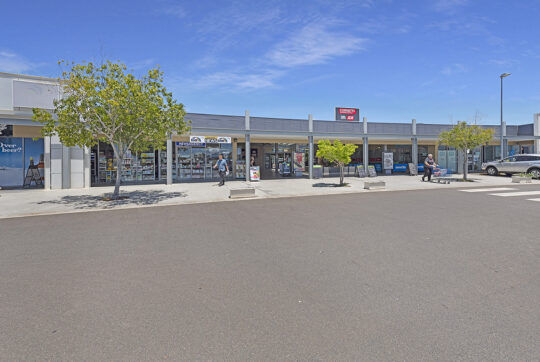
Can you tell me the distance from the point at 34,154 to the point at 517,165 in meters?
30.4

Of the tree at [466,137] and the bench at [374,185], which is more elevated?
the tree at [466,137]

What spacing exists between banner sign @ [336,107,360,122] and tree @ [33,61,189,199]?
14936 millimetres

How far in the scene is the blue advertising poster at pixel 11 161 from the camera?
16.0 metres

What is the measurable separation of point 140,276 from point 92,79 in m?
9.88

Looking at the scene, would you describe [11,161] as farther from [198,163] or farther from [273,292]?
[273,292]

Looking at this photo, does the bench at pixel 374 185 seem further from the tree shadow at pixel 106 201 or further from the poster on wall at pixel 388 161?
the poster on wall at pixel 388 161

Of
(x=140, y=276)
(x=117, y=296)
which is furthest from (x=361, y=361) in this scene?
(x=140, y=276)

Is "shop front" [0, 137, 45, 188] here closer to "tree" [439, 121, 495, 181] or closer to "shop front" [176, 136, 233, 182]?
"shop front" [176, 136, 233, 182]

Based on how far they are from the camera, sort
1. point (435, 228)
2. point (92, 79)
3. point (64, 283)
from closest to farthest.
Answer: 1. point (64, 283)
2. point (435, 228)
3. point (92, 79)

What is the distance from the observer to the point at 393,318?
3002 millimetres

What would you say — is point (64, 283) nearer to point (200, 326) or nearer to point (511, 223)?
point (200, 326)

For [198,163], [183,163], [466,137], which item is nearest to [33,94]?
[183,163]

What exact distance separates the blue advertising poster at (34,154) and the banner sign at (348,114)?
19.5 metres

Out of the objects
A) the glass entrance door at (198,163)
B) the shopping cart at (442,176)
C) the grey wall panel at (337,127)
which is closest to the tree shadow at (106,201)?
the glass entrance door at (198,163)
